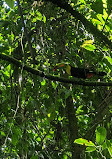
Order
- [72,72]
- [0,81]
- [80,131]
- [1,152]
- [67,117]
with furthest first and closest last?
[80,131] → [67,117] → [0,81] → [72,72] → [1,152]

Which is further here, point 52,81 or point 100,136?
point 52,81

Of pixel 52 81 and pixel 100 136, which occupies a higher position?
pixel 52 81

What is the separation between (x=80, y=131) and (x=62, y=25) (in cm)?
75

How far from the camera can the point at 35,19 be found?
1.66 metres

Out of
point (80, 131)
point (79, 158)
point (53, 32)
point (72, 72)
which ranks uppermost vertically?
point (53, 32)

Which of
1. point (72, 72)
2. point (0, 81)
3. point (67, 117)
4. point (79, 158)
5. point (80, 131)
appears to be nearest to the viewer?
point (72, 72)

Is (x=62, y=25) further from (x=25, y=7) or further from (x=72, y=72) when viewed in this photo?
(x=72, y=72)

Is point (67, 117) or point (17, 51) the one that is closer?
point (17, 51)

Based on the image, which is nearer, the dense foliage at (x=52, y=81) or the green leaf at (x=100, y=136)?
the green leaf at (x=100, y=136)

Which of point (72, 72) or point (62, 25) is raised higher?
point (62, 25)

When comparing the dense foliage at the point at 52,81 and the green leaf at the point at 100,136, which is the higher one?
the dense foliage at the point at 52,81

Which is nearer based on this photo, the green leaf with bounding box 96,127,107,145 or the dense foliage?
the green leaf with bounding box 96,127,107,145

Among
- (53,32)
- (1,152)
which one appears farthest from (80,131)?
(1,152)

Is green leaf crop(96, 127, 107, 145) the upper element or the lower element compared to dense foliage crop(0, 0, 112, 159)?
lower
